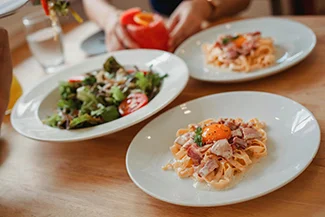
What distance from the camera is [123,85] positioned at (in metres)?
1.48

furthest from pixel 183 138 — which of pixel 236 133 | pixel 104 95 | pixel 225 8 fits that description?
pixel 225 8

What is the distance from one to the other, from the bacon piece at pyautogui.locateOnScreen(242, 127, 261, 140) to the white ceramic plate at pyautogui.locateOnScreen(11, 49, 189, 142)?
27 cm

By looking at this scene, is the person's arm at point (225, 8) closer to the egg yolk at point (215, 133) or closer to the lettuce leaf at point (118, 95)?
the lettuce leaf at point (118, 95)

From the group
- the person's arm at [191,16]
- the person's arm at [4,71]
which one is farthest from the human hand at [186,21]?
the person's arm at [4,71]

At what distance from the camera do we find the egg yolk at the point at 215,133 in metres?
1.06

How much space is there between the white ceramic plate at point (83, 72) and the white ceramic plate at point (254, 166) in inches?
2.2

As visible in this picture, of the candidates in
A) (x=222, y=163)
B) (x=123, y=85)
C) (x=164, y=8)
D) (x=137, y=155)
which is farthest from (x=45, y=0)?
(x=164, y=8)

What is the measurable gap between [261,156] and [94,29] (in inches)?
59.8

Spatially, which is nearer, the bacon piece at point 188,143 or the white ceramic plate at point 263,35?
the bacon piece at point 188,143

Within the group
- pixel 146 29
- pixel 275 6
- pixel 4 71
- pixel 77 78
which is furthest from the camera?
pixel 275 6

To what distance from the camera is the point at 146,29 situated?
1.74 metres

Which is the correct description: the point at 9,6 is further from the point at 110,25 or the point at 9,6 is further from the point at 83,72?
the point at 110,25

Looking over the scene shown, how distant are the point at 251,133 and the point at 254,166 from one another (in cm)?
9

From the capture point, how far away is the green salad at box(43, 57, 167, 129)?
1.33 m
